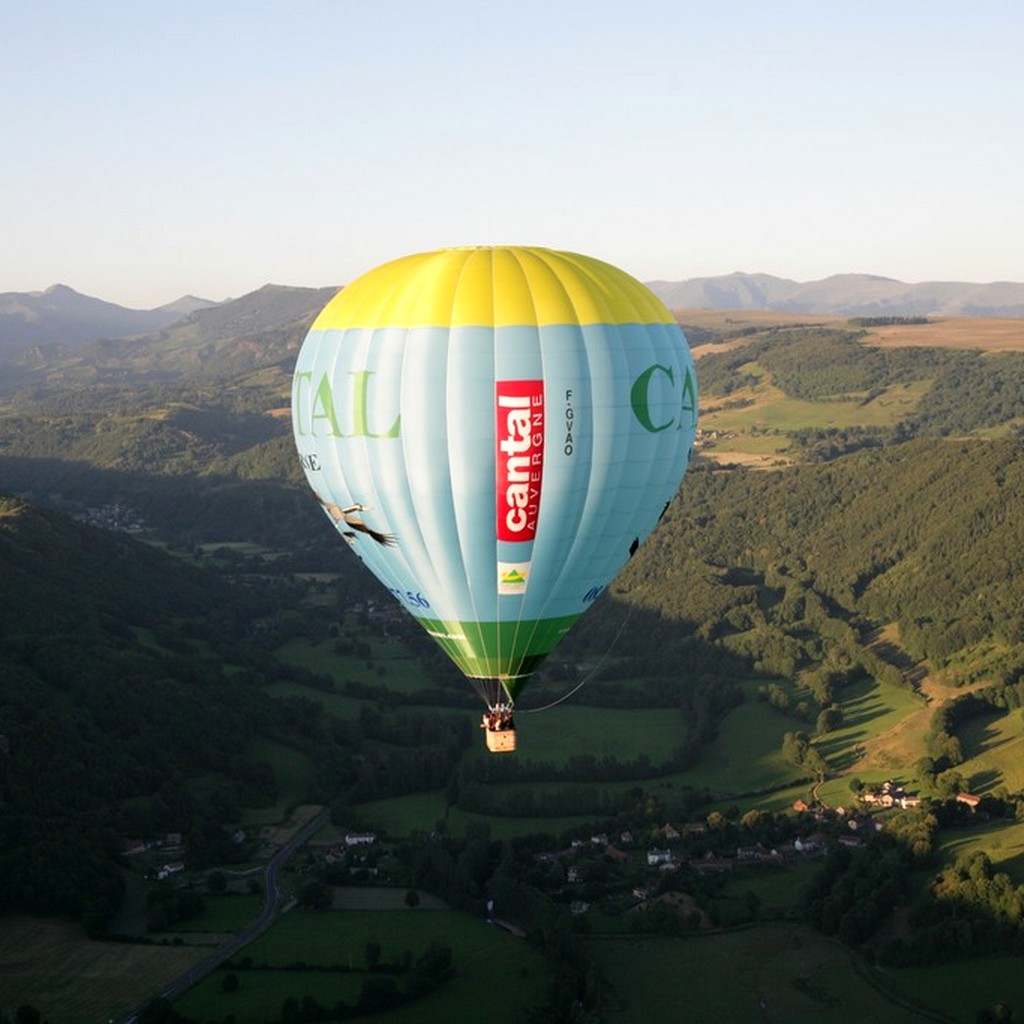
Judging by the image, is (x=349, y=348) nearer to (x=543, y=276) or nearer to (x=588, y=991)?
(x=543, y=276)

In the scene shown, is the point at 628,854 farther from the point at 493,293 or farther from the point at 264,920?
the point at 493,293

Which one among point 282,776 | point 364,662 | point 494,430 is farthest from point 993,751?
point 494,430

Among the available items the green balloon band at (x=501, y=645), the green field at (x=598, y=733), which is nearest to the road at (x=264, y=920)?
the green field at (x=598, y=733)

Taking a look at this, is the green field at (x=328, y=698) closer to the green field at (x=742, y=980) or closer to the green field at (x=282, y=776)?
the green field at (x=282, y=776)

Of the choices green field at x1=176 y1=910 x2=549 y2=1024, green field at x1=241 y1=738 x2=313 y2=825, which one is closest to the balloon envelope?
green field at x1=176 y1=910 x2=549 y2=1024

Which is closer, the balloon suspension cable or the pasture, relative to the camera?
the pasture

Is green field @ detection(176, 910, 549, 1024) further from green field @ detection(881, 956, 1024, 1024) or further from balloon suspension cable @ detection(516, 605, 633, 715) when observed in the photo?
balloon suspension cable @ detection(516, 605, 633, 715)
